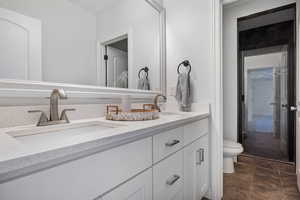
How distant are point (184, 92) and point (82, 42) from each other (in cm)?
94

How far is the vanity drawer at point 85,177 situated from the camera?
0.38m

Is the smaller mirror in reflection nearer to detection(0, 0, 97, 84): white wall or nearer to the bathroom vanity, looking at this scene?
detection(0, 0, 97, 84): white wall

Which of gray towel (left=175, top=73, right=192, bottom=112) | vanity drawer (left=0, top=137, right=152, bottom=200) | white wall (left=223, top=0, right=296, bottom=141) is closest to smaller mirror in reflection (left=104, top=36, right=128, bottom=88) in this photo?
gray towel (left=175, top=73, right=192, bottom=112)

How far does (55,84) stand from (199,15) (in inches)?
54.7

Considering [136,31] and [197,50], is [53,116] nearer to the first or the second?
[136,31]

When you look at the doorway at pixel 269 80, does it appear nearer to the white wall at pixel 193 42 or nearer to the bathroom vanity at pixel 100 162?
the white wall at pixel 193 42

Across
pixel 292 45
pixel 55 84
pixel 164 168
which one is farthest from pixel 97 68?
pixel 292 45

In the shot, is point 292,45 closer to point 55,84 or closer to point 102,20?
point 102,20

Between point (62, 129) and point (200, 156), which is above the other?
point (62, 129)

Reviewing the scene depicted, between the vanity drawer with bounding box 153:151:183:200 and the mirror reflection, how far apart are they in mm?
741

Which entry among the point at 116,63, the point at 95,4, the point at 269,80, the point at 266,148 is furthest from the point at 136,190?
the point at 269,80

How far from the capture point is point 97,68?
4.03 ft

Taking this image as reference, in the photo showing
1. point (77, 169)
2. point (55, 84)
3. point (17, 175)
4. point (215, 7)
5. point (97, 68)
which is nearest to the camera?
point (17, 175)

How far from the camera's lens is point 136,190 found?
67 centimetres
